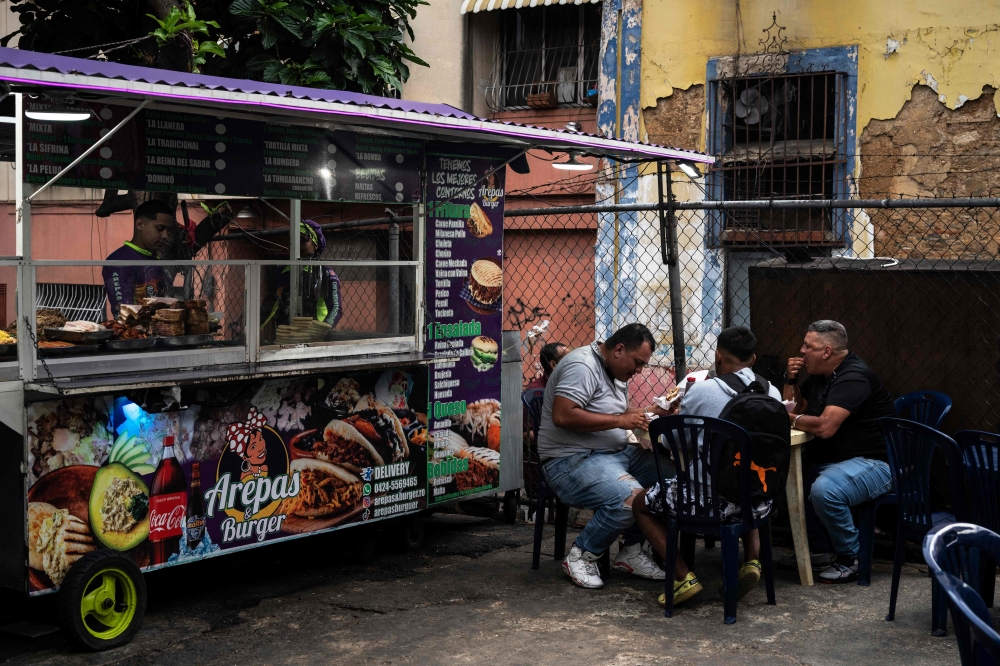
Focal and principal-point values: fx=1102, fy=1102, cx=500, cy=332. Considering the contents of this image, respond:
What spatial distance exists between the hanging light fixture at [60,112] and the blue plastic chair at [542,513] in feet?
9.47

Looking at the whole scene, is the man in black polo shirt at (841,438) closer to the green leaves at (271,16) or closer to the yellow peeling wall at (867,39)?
the yellow peeling wall at (867,39)

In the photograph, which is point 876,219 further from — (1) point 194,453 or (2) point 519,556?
(1) point 194,453

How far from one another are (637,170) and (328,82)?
332 centimetres

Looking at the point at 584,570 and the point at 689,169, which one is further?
the point at 689,169

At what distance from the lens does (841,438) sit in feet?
19.6

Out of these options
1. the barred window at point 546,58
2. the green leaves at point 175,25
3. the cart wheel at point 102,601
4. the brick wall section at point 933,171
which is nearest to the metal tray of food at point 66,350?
the cart wheel at point 102,601

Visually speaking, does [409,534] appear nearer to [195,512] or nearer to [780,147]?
[195,512]

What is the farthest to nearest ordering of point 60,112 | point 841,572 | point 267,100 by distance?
1. point 841,572
2. point 60,112
3. point 267,100

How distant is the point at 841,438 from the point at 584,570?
1567 millimetres

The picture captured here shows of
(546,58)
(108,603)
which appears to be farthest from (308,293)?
(546,58)

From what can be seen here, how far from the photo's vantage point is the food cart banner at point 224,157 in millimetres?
4973

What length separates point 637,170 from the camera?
10961 mm

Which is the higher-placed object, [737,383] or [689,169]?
[689,169]

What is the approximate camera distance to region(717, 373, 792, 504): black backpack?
17.0ft
